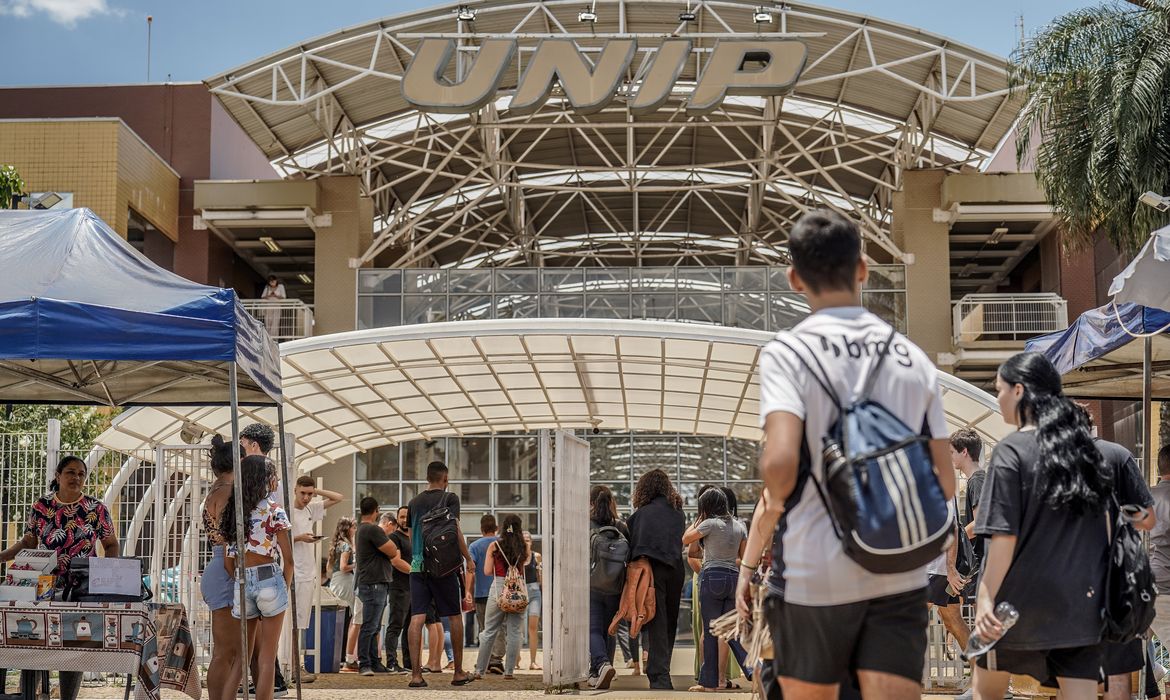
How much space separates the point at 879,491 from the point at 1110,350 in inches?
201

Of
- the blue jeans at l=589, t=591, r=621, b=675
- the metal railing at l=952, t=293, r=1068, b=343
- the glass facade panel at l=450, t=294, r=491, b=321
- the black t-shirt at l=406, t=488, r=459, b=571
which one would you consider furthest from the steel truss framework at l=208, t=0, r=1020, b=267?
the blue jeans at l=589, t=591, r=621, b=675

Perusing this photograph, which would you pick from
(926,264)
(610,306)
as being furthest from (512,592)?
(926,264)

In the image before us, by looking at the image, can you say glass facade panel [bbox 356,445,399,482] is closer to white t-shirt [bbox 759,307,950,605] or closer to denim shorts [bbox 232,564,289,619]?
denim shorts [bbox 232,564,289,619]

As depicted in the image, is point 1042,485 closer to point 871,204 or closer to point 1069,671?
point 1069,671

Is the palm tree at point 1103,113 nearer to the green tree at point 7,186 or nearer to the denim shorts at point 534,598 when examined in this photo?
the denim shorts at point 534,598

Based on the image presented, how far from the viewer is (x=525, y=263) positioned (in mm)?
38562

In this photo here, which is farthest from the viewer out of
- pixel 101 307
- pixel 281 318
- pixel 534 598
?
pixel 281 318

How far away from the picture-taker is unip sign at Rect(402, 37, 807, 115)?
989 inches

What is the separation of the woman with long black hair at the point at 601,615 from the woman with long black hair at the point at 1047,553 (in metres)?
6.34

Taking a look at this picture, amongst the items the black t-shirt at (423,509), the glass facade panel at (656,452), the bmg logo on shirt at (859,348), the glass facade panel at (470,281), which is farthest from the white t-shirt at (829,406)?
the glass facade panel at (656,452)

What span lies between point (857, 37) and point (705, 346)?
1489cm

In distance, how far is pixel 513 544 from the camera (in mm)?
12477

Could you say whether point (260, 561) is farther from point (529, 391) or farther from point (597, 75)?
point (597, 75)

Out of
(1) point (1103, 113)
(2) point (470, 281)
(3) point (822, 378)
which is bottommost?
(3) point (822, 378)
